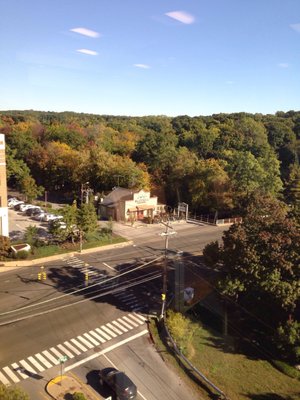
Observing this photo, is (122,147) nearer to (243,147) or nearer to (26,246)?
(243,147)

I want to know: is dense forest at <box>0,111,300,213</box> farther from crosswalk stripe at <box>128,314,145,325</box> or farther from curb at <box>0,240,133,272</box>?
crosswalk stripe at <box>128,314,145,325</box>

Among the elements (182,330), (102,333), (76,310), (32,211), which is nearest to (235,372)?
(182,330)

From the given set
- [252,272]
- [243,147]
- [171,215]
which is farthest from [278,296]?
[243,147]

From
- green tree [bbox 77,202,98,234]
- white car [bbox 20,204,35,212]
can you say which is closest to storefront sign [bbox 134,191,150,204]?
green tree [bbox 77,202,98,234]

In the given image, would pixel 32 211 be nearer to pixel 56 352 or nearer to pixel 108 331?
pixel 108 331

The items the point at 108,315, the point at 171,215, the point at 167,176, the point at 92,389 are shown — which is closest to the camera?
the point at 92,389

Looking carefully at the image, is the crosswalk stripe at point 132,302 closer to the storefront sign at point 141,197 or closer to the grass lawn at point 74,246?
the grass lawn at point 74,246
